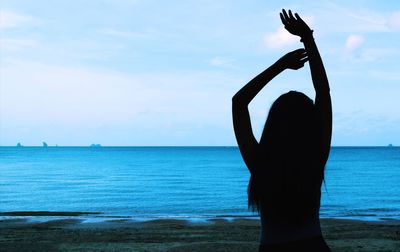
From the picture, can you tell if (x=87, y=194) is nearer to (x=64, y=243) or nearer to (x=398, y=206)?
(x=398, y=206)

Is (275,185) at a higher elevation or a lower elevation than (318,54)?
lower

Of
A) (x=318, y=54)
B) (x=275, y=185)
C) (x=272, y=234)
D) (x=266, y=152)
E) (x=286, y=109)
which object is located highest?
(x=318, y=54)

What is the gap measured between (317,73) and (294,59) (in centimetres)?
18

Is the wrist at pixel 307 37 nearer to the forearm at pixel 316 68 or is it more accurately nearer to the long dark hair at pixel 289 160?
the forearm at pixel 316 68

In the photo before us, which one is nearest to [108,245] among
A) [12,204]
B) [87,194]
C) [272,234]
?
[272,234]

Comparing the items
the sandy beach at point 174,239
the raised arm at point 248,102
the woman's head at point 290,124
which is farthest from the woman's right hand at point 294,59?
the sandy beach at point 174,239

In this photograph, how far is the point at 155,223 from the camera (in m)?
19.9

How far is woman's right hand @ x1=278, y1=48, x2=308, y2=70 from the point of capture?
2.56m

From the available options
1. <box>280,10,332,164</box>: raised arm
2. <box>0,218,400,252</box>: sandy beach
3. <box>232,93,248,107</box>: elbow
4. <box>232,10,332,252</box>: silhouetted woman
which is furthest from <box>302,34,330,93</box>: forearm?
<box>0,218,400,252</box>: sandy beach

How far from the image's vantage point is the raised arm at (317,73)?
2588mm

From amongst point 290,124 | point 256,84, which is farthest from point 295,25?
point 290,124

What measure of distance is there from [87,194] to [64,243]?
94.7ft

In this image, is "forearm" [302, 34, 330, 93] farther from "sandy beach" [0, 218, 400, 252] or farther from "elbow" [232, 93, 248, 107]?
"sandy beach" [0, 218, 400, 252]

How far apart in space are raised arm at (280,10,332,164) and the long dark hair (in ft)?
0.27
